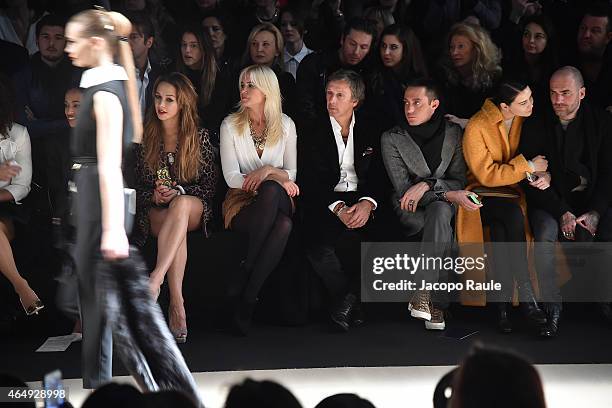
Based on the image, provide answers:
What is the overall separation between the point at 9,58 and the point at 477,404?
3.55 metres

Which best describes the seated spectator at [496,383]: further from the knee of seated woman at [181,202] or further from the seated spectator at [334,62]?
the seated spectator at [334,62]

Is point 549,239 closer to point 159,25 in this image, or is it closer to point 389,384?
point 389,384

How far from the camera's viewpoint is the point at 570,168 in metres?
5.06

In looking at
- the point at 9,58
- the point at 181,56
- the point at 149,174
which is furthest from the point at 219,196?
the point at 9,58

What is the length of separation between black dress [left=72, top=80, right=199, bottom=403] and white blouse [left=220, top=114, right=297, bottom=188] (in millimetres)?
1237

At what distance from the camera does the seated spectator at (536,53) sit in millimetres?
5383

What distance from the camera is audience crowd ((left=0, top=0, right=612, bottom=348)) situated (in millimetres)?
4754

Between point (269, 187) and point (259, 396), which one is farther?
point (269, 187)

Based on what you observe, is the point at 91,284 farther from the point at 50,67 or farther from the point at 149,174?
the point at 50,67

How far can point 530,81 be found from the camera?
5.32m

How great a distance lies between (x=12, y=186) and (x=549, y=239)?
2523mm

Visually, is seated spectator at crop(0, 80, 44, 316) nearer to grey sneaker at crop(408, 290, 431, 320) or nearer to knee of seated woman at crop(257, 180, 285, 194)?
knee of seated woman at crop(257, 180, 285, 194)
